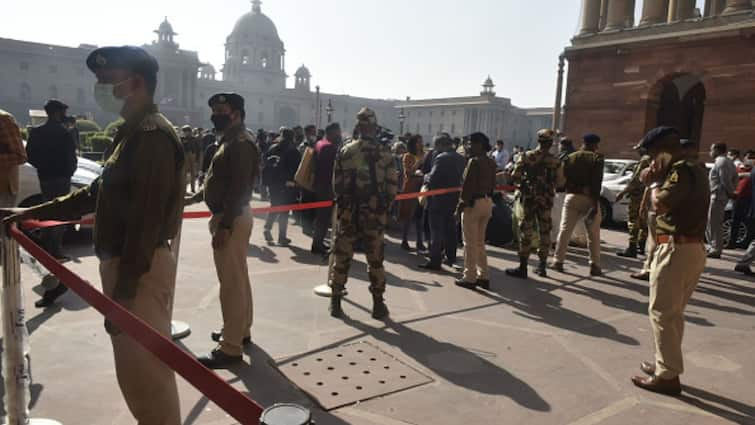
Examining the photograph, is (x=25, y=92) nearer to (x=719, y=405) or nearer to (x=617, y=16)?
(x=617, y=16)

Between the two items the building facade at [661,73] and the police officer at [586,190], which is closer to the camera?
the police officer at [586,190]

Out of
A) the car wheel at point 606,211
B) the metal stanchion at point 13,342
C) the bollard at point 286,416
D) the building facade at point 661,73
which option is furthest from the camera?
the building facade at point 661,73

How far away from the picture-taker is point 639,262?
883 centimetres

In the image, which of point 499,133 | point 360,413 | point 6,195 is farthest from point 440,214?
point 499,133

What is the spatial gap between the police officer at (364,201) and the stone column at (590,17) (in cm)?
2171

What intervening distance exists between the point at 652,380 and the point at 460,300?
247 cm

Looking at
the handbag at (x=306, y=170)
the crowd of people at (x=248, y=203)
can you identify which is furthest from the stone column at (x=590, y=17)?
the handbag at (x=306, y=170)

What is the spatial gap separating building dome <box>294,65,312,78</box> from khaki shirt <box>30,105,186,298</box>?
408 ft

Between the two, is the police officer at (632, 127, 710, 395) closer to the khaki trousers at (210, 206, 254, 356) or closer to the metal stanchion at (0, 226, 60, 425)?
the khaki trousers at (210, 206, 254, 356)

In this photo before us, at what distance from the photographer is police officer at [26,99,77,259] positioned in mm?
6504

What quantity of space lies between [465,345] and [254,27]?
122 meters

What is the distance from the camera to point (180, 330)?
4672mm

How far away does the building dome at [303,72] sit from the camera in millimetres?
122000

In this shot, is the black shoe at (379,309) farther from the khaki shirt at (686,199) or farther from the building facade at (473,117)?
the building facade at (473,117)
